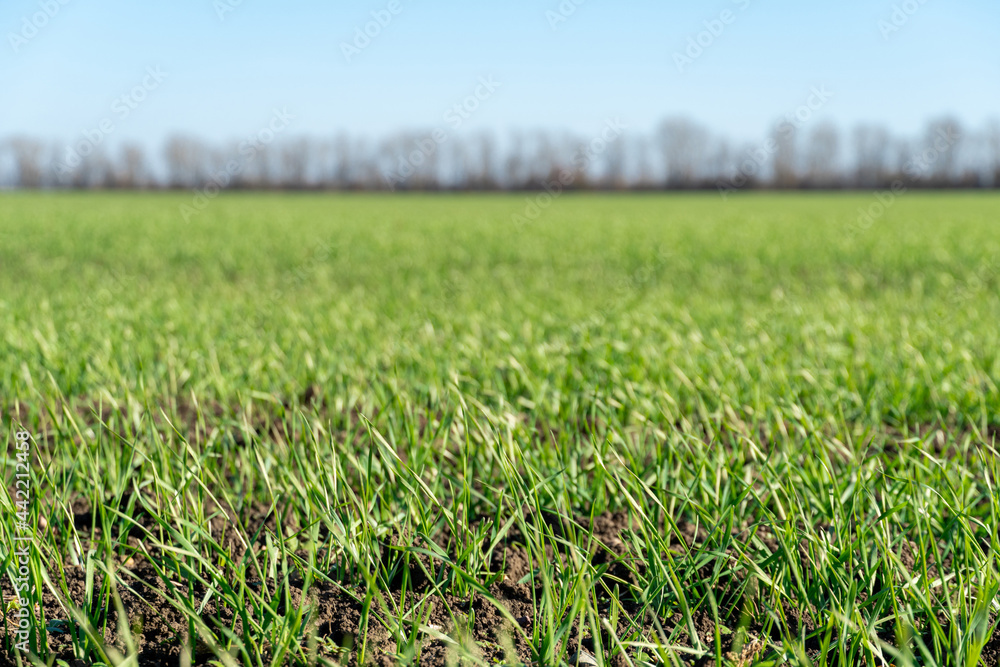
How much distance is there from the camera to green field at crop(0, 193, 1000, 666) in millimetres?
1450

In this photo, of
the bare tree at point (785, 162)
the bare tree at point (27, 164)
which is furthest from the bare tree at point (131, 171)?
the bare tree at point (785, 162)

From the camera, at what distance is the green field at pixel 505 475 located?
1.45m

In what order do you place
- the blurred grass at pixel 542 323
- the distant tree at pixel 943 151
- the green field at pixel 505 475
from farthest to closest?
the distant tree at pixel 943 151
the blurred grass at pixel 542 323
the green field at pixel 505 475

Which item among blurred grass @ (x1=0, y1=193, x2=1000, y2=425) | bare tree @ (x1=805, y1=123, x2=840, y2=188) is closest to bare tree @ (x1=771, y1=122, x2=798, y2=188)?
bare tree @ (x1=805, y1=123, x2=840, y2=188)

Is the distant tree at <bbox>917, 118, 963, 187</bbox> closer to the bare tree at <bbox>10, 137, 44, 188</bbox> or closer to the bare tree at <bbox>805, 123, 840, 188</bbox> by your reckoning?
the bare tree at <bbox>805, 123, 840, 188</bbox>

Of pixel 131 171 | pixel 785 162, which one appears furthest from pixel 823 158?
pixel 131 171

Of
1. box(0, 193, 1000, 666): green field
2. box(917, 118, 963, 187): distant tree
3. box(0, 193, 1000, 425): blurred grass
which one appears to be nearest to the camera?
box(0, 193, 1000, 666): green field

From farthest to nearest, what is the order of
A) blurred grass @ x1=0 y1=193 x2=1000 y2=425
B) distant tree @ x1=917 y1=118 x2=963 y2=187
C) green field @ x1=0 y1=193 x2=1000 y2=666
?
1. distant tree @ x1=917 y1=118 x2=963 y2=187
2. blurred grass @ x1=0 y1=193 x2=1000 y2=425
3. green field @ x1=0 y1=193 x2=1000 y2=666

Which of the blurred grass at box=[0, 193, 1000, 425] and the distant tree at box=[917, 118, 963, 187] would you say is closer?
the blurred grass at box=[0, 193, 1000, 425]

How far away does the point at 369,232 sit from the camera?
15.4 metres

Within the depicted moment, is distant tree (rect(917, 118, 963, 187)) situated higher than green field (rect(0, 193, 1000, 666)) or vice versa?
distant tree (rect(917, 118, 963, 187))

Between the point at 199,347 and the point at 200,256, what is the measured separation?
8068 millimetres

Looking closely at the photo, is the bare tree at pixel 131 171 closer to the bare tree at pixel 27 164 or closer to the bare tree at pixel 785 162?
the bare tree at pixel 27 164

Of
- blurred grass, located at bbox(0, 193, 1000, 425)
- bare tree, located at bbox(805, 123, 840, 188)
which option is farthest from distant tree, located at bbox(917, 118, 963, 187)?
blurred grass, located at bbox(0, 193, 1000, 425)
